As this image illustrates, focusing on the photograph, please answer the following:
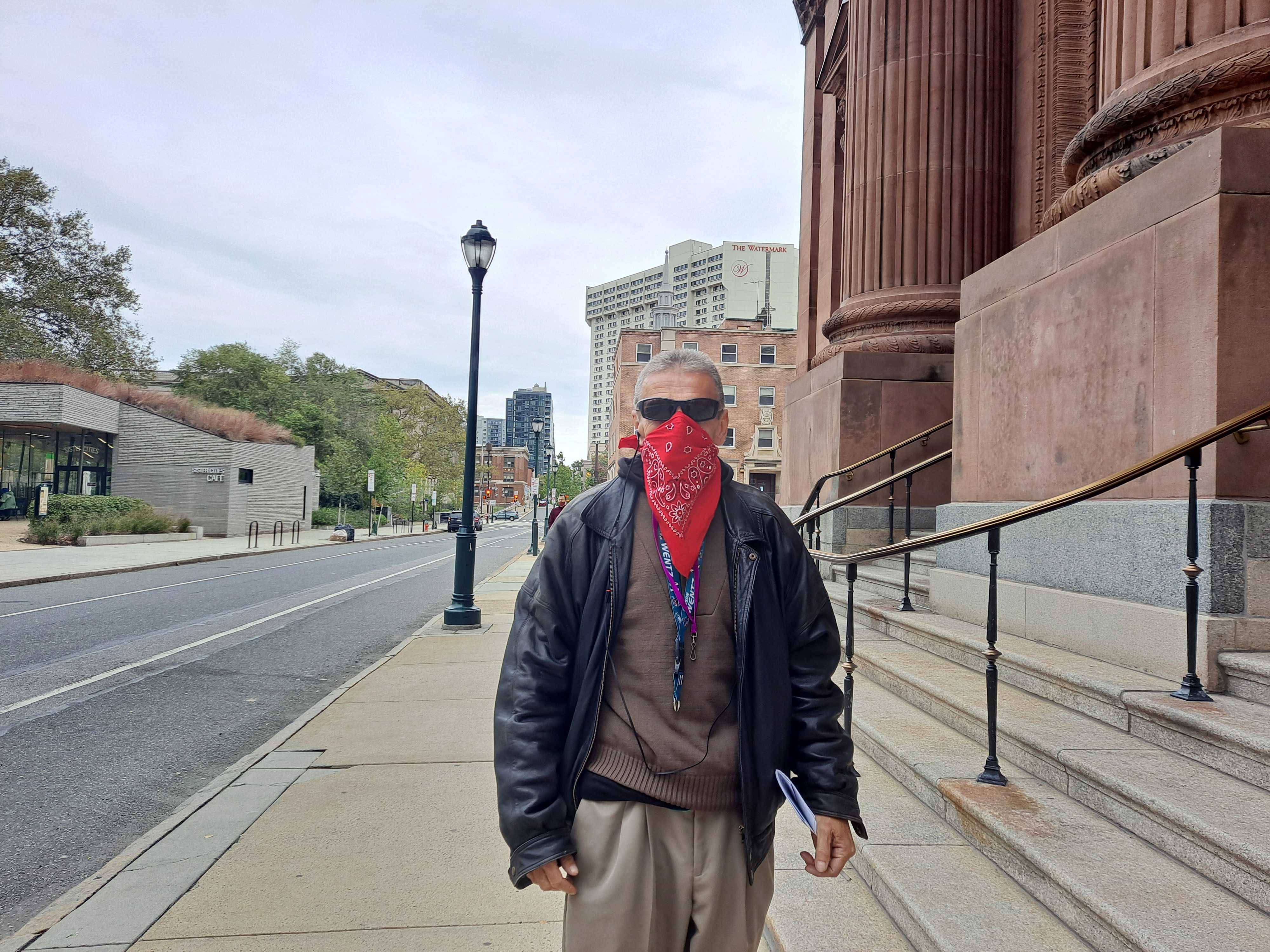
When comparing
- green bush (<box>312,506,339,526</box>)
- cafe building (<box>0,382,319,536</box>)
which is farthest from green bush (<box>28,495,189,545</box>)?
green bush (<box>312,506,339,526</box>)

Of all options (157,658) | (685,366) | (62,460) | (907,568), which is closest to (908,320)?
(907,568)

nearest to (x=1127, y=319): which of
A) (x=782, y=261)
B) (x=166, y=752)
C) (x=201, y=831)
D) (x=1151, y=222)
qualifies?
(x=1151, y=222)

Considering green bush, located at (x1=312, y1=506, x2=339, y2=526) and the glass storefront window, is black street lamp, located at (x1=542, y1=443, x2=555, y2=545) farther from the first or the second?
the glass storefront window

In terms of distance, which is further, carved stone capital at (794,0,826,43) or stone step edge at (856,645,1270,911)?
carved stone capital at (794,0,826,43)

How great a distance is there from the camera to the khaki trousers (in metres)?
1.80

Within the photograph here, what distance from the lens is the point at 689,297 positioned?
13825 centimetres

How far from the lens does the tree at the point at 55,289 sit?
44.9 m

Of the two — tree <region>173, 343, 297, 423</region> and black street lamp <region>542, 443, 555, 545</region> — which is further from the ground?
tree <region>173, 343, 297, 423</region>

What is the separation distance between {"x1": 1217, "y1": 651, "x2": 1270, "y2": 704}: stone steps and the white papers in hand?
2.53 m

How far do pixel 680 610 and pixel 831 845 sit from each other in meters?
0.67

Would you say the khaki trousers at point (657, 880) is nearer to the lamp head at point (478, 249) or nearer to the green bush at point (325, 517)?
the lamp head at point (478, 249)

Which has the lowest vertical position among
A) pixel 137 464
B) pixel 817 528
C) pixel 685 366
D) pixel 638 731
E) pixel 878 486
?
pixel 638 731

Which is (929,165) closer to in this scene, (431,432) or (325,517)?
(325,517)

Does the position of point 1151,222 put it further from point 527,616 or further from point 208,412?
point 208,412
